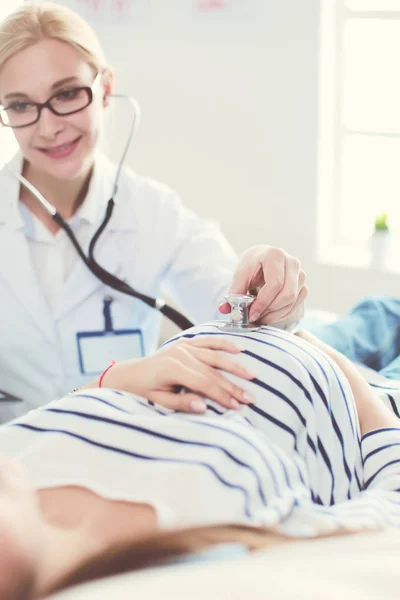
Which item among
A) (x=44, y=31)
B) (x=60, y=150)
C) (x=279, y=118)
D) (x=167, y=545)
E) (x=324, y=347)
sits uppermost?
(x=44, y=31)

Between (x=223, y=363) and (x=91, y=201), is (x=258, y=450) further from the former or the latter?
(x=91, y=201)

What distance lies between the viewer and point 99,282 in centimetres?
161

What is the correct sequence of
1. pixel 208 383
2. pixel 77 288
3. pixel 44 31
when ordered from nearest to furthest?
pixel 208 383
pixel 44 31
pixel 77 288

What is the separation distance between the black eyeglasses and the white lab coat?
0.14 meters

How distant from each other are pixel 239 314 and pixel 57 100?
2.32 feet

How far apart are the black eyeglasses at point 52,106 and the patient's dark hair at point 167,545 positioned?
960mm

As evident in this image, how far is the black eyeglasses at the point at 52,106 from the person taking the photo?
1492 mm

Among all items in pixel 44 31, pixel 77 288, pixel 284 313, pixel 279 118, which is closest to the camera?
pixel 284 313

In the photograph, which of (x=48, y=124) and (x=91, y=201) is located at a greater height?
(x=48, y=124)

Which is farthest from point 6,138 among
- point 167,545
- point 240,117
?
point 167,545

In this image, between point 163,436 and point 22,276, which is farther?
point 22,276

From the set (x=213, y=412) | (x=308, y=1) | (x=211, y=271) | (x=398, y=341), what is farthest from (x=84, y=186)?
A: (x=308, y=1)

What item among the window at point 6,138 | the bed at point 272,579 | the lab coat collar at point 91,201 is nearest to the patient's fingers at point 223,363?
the bed at point 272,579

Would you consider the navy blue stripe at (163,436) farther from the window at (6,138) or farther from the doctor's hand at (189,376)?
the window at (6,138)
